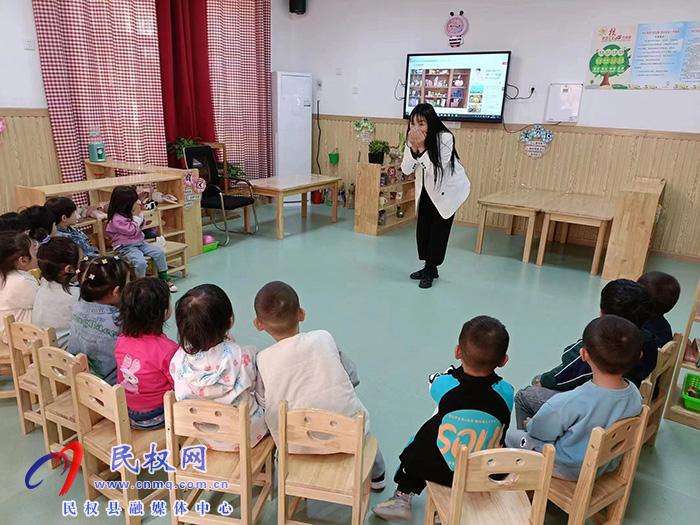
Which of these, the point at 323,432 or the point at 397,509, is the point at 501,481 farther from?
the point at 397,509

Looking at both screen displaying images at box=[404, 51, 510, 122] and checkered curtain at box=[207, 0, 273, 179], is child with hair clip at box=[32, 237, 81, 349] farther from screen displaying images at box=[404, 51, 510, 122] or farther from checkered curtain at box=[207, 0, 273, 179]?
screen displaying images at box=[404, 51, 510, 122]

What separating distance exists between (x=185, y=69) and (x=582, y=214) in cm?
438

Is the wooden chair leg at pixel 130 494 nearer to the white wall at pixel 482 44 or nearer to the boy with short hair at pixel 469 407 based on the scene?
the boy with short hair at pixel 469 407

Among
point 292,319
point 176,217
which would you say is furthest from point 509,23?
point 292,319

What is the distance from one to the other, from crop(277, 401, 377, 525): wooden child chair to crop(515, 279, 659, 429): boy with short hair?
71 cm

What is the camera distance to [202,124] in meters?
6.00

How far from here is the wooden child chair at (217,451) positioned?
1431 mm

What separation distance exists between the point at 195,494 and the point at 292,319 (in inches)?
28.1

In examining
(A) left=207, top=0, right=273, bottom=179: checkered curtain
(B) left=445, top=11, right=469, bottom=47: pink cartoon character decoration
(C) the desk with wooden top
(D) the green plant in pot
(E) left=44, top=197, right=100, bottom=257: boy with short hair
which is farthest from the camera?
(A) left=207, top=0, right=273, bottom=179: checkered curtain

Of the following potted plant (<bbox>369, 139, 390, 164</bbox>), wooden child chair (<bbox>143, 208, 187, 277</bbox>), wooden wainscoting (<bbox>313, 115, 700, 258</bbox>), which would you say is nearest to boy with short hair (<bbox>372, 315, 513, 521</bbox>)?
wooden child chair (<bbox>143, 208, 187, 277</bbox>)

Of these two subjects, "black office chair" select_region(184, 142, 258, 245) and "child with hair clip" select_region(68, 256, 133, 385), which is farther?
"black office chair" select_region(184, 142, 258, 245)

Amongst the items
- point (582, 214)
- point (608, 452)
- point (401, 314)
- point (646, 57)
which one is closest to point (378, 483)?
point (608, 452)

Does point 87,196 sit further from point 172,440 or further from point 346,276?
point 172,440

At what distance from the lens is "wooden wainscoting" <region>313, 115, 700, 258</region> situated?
5.04 meters
